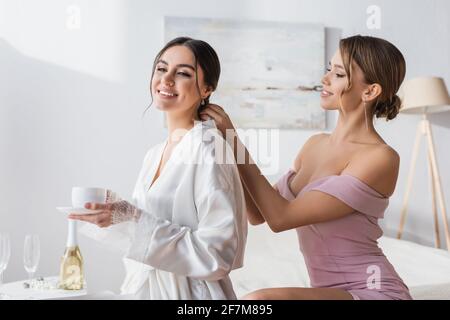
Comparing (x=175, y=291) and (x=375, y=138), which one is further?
(x=375, y=138)

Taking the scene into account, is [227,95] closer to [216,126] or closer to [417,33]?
[417,33]

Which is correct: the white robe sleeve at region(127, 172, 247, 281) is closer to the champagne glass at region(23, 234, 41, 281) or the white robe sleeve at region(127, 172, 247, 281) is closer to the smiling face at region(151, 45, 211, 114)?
the smiling face at region(151, 45, 211, 114)

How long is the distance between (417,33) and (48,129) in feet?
8.71

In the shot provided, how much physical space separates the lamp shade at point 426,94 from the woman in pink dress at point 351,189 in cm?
193

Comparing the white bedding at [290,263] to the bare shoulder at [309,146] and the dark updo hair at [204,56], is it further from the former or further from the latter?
the dark updo hair at [204,56]

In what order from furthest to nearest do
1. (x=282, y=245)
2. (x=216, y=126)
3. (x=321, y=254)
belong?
(x=282, y=245) < (x=321, y=254) < (x=216, y=126)

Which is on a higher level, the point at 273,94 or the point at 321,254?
the point at 273,94

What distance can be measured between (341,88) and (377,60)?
13cm

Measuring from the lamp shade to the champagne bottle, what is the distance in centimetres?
245

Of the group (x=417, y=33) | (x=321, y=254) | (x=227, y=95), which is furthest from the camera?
(x=417, y=33)

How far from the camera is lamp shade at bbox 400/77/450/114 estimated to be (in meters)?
3.52

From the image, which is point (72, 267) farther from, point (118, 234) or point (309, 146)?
point (309, 146)

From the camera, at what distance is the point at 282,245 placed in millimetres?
3201
